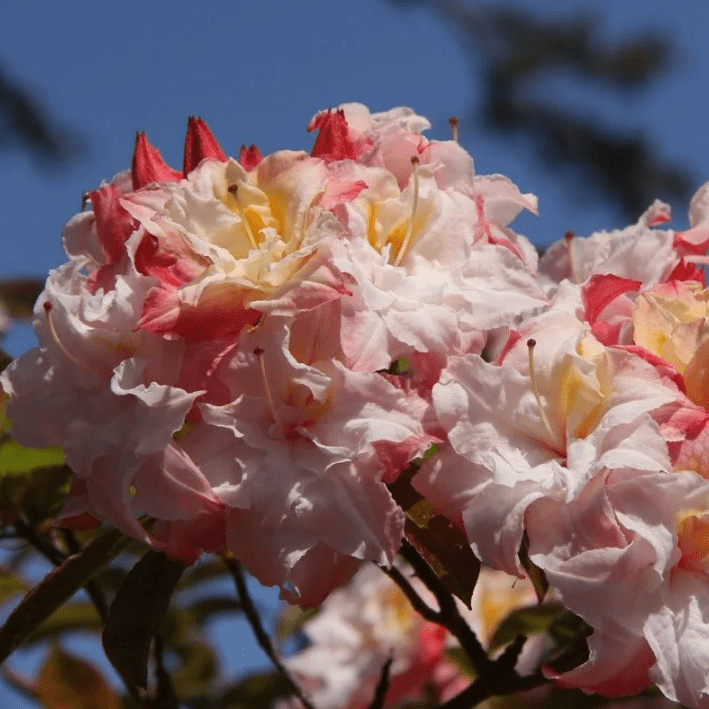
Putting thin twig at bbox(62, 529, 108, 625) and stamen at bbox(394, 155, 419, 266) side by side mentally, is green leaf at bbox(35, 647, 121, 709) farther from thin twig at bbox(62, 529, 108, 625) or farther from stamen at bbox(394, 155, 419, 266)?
stamen at bbox(394, 155, 419, 266)

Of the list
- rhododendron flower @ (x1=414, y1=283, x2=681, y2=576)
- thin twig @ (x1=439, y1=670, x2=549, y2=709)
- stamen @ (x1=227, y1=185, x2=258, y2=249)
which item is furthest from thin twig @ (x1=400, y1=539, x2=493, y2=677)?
stamen @ (x1=227, y1=185, x2=258, y2=249)

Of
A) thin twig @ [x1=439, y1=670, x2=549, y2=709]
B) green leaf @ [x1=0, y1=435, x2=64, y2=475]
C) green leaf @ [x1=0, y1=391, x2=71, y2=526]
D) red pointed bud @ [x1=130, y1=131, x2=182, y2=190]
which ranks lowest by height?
thin twig @ [x1=439, y1=670, x2=549, y2=709]

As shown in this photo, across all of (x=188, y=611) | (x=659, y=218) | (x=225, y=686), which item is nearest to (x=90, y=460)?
(x=659, y=218)

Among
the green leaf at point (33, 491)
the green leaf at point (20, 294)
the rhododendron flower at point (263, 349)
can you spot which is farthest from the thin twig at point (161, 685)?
the green leaf at point (20, 294)

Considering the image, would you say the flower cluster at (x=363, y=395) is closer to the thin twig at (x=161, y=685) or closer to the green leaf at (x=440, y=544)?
the green leaf at (x=440, y=544)

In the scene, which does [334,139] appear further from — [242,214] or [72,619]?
[72,619]

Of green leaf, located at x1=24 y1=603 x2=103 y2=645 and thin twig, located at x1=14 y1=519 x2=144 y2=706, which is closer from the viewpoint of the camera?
thin twig, located at x1=14 y1=519 x2=144 y2=706
